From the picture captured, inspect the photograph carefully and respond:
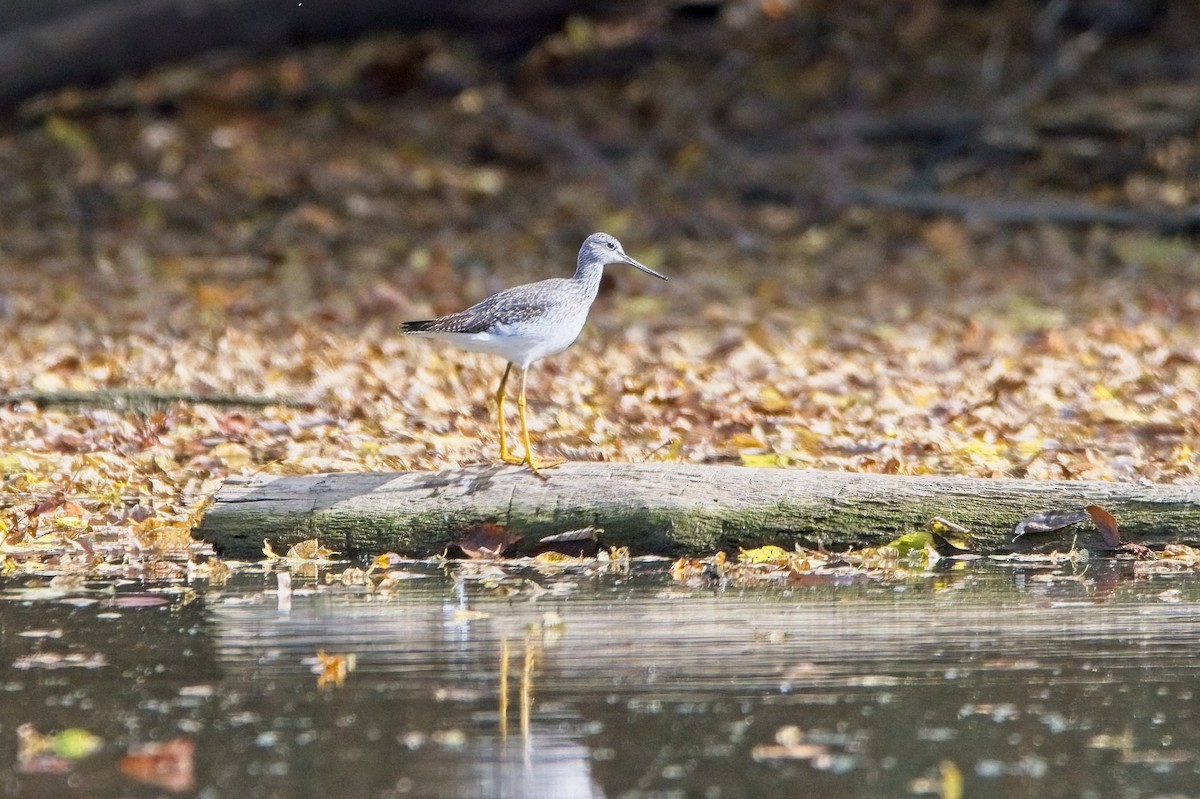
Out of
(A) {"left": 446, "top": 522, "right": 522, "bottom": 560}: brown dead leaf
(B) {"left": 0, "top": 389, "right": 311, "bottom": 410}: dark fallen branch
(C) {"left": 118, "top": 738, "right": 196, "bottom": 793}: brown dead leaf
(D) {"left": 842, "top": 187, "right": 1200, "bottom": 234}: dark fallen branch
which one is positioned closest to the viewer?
(C) {"left": 118, "top": 738, "right": 196, "bottom": 793}: brown dead leaf

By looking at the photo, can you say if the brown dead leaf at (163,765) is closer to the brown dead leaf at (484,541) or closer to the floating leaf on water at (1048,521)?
the brown dead leaf at (484,541)

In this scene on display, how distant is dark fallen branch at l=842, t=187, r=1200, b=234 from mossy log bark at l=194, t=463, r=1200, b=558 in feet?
25.7

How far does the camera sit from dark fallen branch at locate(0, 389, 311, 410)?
8.62 metres

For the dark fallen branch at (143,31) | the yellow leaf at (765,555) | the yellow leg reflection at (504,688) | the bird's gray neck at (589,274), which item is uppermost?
the dark fallen branch at (143,31)

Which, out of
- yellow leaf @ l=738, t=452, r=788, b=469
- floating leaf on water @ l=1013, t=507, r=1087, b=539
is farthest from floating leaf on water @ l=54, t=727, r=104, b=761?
yellow leaf @ l=738, t=452, r=788, b=469

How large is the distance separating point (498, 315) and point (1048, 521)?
2232 mm

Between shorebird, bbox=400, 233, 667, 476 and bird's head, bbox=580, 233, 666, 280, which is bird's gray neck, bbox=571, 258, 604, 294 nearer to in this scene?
bird's head, bbox=580, 233, 666, 280

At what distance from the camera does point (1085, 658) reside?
192 inches

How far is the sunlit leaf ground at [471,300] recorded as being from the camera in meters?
8.01

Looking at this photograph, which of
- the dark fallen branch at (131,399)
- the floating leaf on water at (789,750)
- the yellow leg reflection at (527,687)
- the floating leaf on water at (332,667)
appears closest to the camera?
the floating leaf on water at (789,750)

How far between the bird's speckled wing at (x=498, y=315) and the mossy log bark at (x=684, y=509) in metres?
0.77

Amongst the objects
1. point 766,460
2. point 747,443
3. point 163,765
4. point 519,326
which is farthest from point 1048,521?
point 163,765

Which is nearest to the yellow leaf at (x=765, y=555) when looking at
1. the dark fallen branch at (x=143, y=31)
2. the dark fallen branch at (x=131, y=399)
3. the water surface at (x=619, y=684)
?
the water surface at (x=619, y=684)

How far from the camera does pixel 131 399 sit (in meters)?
8.62
